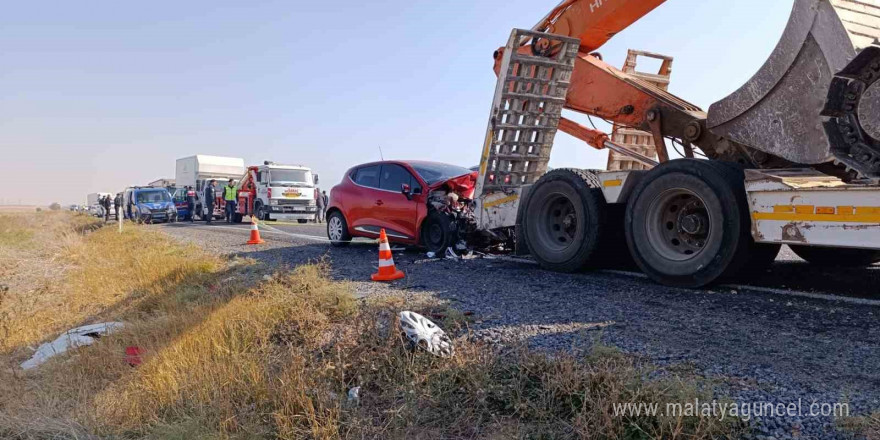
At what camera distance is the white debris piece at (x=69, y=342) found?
195 inches

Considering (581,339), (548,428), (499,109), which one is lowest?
(548,428)

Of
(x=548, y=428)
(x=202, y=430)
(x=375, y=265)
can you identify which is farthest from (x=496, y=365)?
(x=375, y=265)

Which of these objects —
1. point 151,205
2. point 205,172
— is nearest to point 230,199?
point 151,205

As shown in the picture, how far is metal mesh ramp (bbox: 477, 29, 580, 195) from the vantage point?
785 cm

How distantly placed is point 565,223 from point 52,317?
6071 millimetres

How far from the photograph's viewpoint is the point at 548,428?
8.70 ft

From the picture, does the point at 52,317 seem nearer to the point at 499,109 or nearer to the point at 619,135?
the point at 499,109

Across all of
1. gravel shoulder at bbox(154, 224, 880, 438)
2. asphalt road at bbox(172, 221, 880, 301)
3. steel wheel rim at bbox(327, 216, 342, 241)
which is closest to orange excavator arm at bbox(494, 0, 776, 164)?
asphalt road at bbox(172, 221, 880, 301)

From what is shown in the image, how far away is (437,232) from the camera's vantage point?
8.81 m

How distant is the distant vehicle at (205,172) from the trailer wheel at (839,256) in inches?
1003

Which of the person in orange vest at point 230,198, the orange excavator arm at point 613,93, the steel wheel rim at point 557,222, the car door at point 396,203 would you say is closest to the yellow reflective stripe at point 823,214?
the orange excavator arm at point 613,93

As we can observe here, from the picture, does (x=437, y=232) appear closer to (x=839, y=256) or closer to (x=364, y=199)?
(x=364, y=199)

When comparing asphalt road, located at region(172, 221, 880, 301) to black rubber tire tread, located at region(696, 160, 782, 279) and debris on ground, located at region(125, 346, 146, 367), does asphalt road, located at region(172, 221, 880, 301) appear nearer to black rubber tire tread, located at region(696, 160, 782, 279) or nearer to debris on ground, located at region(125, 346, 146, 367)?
black rubber tire tread, located at region(696, 160, 782, 279)

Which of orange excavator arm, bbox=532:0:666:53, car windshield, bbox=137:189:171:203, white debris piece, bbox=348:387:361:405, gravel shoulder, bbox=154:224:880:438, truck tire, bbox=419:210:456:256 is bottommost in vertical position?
white debris piece, bbox=348:387:361:405
